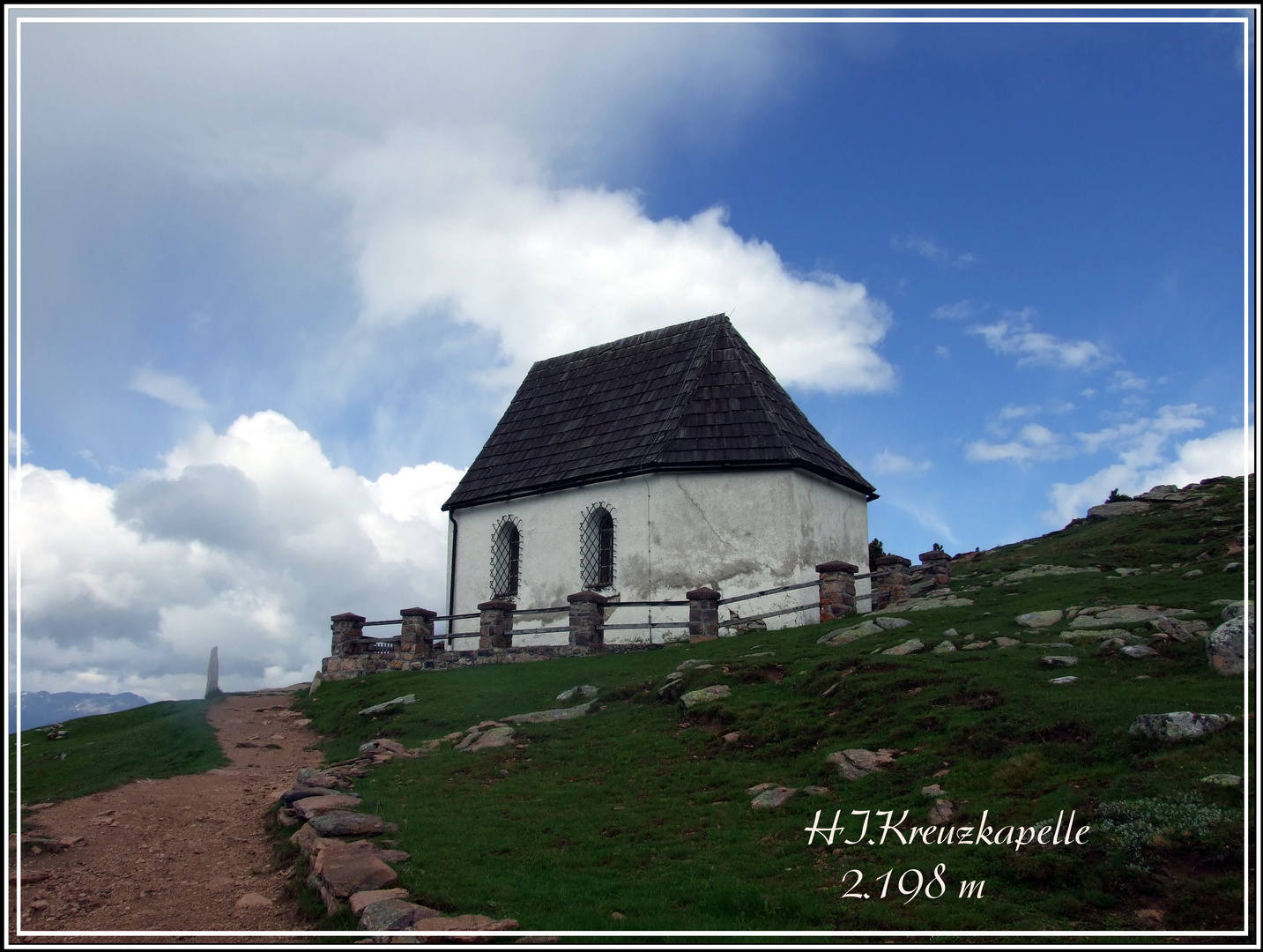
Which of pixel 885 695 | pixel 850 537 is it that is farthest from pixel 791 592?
pixel 885 695

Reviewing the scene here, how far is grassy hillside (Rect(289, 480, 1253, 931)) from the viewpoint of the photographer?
25.8ft

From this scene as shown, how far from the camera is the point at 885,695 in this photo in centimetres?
1302

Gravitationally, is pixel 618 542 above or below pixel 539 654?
above

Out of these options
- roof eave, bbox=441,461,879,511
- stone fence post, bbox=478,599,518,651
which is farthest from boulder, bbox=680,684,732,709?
roof eave, bbox=441,461,879,511

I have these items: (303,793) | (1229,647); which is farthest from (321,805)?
(1229,647)

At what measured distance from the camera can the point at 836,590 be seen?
21438 millimetres

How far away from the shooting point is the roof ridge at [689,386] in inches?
1025

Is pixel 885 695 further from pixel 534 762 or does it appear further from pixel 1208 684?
pixel 534 762

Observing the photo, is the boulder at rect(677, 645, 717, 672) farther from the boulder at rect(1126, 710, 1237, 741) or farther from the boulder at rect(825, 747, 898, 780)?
the boulder at rect(1126, 710, 1237, 741)

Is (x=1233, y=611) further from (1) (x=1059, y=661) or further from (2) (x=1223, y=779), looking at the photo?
(2) (x=1223, y=779)

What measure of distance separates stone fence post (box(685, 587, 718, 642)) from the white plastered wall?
0.95 m

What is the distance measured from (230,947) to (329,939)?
0.81 meters

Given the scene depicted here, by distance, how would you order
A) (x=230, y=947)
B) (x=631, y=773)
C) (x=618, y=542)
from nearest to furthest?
(x=230, y=947) < (x=631, y=773) < (x=618, y=542)

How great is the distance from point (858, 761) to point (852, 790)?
650 millimetres
